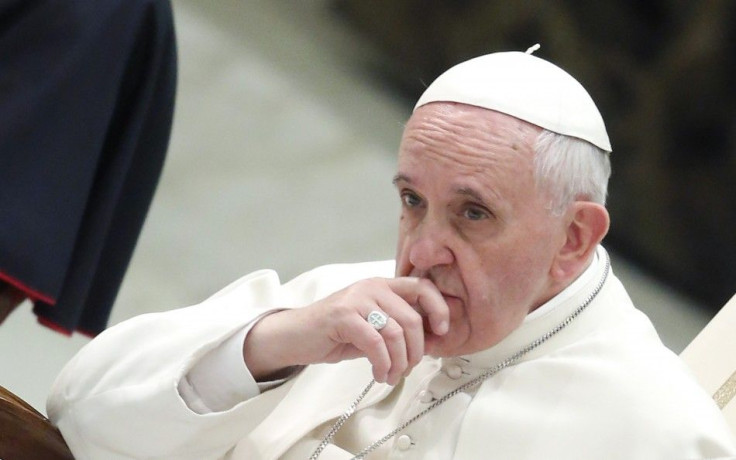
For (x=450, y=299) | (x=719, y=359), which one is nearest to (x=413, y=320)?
(x=450, y=299)

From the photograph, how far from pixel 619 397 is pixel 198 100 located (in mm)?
4742

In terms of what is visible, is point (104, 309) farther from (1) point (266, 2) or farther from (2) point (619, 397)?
(1) point (266, 2)

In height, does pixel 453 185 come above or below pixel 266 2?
above

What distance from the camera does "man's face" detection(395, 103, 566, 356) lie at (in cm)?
242

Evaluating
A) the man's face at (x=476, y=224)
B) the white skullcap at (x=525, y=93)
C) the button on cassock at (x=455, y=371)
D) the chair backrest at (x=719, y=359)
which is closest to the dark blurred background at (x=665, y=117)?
the chair backrest at (x=719, y=359)

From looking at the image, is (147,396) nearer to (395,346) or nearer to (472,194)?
(395,346)

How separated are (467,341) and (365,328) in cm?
25

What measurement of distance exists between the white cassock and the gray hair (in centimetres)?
21

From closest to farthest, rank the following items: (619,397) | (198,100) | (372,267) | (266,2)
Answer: (619,397), (372,267), (198,100), (266,2)

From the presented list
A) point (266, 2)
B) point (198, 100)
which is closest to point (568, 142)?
point (198, 100)

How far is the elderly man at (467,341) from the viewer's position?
2385 millimetres

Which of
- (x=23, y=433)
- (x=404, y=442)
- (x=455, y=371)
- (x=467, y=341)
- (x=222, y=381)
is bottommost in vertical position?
(x=23, y=433)

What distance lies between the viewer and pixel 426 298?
237 cm

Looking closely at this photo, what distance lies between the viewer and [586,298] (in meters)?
2.60
